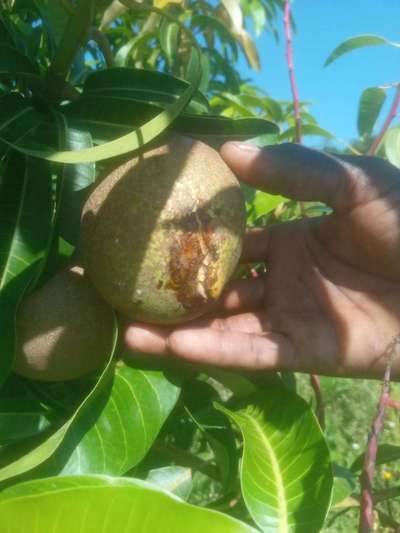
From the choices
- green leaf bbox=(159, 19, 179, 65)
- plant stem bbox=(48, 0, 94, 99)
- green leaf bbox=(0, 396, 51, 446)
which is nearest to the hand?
green leaf bbox=(0, 396, 51, 446)

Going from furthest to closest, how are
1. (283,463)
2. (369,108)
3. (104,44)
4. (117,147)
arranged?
1. (369,108)
2. (104,44)
3. (283,463)
4. (117,147)

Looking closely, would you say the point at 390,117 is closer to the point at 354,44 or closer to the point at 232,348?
the point at 354,44

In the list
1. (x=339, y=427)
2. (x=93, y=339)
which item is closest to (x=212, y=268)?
(x=93, y=339)

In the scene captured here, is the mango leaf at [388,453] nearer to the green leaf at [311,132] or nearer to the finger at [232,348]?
the finger at [232,348]

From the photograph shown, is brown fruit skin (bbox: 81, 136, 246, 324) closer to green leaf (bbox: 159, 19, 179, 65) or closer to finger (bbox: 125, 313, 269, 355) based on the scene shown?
finger (bbox: 125, 313, 269, 355)

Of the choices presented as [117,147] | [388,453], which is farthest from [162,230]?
[388,453]

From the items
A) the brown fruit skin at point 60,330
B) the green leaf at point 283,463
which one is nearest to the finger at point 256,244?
the green leaf at point 283,463
